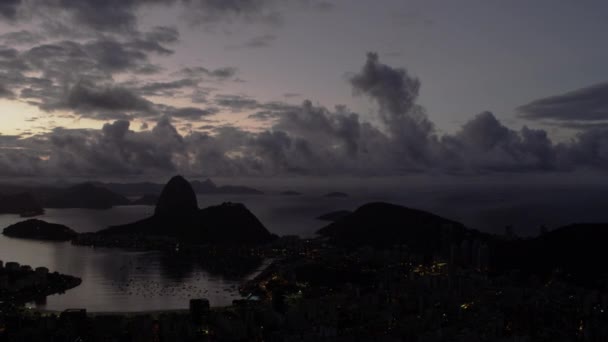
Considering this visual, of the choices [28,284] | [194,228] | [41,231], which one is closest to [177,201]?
[194,228]

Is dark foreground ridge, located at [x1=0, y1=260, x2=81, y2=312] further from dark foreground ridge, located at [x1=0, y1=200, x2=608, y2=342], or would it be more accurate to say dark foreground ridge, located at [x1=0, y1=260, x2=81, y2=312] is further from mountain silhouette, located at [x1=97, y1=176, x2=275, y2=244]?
mountain silhouette, located at [x1=97, y1=176, x2=275, y2=244]

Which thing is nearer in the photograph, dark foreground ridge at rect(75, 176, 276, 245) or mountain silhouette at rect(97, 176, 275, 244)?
dark foreground ridge at rect(75, 176, 276, 245)

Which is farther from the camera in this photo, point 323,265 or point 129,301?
point 323,265

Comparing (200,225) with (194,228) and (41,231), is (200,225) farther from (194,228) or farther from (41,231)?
(41,231)

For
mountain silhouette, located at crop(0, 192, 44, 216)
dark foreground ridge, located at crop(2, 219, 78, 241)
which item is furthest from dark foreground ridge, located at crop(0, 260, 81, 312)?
mountain silhouette, located at crop(0, 192, 44, 216)

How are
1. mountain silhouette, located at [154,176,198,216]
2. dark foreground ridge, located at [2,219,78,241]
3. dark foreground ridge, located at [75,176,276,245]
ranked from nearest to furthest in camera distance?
dark foreground ridge, located at [75,176,276,245] < dark foreground ridge, located at [2,219,78,241] < mountain silhouette, located at [154,176,198,216]

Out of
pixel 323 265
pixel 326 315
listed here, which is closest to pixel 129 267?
pixel 323 265

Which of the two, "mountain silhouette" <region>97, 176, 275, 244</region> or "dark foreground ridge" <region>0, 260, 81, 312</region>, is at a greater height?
"mountain silhouette" <region>97, 176, 275, 244</region>

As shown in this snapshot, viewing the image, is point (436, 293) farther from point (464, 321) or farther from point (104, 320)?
point (104, 320)

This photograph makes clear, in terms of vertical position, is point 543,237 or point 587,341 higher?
point 543,237
